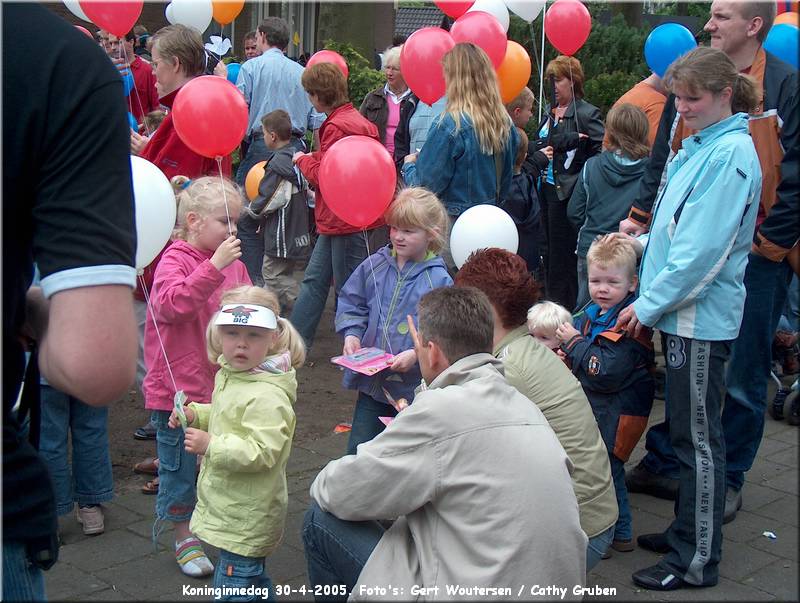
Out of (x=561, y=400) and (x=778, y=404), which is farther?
(x=778, y=404)

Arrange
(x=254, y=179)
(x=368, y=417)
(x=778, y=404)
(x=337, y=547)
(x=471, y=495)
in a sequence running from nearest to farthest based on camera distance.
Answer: (x=471, y=495)
(x=337, y=547)
(x=368, y=417)
(x=778, y=404)
(x=254, y=179)

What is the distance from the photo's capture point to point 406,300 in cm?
427

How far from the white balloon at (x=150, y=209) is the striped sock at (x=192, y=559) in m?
1.14

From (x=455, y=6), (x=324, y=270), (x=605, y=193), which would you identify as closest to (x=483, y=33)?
(x=605, y=193)

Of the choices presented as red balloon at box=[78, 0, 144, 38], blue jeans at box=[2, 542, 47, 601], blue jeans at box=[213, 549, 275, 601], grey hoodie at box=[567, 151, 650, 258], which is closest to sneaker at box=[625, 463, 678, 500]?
grey hoodie at box=[567, 151, 650, 258]

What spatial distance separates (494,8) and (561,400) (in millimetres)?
5105

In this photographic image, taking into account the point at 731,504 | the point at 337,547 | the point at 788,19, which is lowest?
the point at 731,504

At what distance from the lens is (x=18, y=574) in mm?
1687

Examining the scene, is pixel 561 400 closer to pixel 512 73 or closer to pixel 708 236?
pixel 708 236

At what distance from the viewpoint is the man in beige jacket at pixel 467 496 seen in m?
2.58

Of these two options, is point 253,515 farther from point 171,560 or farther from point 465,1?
point 465,1

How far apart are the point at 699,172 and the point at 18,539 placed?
2879mm

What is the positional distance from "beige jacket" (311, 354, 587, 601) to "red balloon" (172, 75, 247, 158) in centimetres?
238

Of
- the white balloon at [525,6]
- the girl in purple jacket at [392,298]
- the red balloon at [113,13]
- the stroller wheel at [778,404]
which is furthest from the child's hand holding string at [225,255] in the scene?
the white balloon at [525,6]
